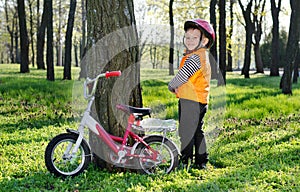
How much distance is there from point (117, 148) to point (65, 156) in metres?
0.57

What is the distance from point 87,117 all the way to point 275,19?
22.1 meters

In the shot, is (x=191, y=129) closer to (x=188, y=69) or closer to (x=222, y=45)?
(x=188, y=69)

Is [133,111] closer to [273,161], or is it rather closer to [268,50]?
[273,161]

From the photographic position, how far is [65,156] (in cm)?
419

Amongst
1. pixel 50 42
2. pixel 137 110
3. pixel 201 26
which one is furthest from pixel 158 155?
pixel 50 42

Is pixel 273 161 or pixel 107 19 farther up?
pixel 107 19

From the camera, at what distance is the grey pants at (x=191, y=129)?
4617 mm

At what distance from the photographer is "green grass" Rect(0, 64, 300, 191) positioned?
4070 millimetres

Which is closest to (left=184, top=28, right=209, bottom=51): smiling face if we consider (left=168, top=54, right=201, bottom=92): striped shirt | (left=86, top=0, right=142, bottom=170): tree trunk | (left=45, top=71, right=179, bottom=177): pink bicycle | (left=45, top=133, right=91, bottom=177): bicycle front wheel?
(left=168, top=54, right=201, bottom=92): striped shirt

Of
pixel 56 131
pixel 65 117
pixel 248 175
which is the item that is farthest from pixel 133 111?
pixel 65 117

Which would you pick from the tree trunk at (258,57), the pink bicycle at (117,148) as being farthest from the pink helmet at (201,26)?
the tree trunk at (258,57)

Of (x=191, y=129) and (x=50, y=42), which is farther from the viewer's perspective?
(x=50, y=42)

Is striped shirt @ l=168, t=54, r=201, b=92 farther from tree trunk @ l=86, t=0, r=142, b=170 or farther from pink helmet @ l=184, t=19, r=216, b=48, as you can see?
tree trunk @ l=86, t=0, r=142, b=170

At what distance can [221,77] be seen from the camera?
14281 mm
